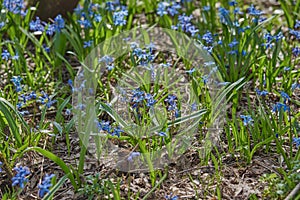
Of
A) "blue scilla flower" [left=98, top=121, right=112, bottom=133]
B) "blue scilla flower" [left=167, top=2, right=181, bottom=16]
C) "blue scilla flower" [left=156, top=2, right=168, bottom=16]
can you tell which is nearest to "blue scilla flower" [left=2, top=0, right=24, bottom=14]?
"blue scilla flower" [left=156, top=2, right=168, bottom=16]

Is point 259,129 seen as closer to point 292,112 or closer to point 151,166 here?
point 292,112

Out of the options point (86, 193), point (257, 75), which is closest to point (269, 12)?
point (257, 75)

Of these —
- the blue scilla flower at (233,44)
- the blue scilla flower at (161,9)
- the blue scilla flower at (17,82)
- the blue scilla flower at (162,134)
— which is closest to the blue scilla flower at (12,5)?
the blue scilla flower at (17,82)

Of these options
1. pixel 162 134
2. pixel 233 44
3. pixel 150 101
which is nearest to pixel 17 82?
pixel 150 101

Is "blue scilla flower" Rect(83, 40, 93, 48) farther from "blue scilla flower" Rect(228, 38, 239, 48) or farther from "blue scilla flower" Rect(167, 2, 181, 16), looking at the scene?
"blue scilla flower" Rect(228, 38, 239, 48)

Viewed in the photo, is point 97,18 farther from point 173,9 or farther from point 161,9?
point 173,9

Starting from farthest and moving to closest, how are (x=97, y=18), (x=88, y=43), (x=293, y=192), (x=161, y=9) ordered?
(x=161, y=9) → (x=97, y=18) → (x=88, y=43) → (x=293, y=192)

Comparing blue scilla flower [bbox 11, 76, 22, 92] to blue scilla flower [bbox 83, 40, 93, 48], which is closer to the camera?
blue scilla flower [bbox 11, 76, 22, 92]

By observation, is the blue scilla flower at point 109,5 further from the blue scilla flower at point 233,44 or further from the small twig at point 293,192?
the small twig at point 293,192

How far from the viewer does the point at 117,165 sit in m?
3.14

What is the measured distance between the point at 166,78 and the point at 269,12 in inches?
72.7

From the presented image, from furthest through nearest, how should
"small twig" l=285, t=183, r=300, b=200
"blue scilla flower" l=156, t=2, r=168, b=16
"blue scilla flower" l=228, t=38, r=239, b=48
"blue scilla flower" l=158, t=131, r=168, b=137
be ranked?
"blue scilla flower" l=156, t=2, r=168, b=16
"blue scilla flower" l=228, t=38, r=239, b=48
"blue scilla flower" l=158, t=131, r=168, b=137
"small twig" l=285, t=183, r=300, b=200

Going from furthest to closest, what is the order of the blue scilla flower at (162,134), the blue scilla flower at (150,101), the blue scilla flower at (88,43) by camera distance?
1. the blue scilla flower at (88,43)
2. the blue scilla flower at (150,101)
3. the blue scilla flower at (162,134)

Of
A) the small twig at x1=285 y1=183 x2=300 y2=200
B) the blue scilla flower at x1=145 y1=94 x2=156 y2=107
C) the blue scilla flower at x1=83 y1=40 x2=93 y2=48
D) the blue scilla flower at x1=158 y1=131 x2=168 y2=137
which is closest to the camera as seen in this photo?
the small twig at x1=285 y1=183 x2=300 y2=200
